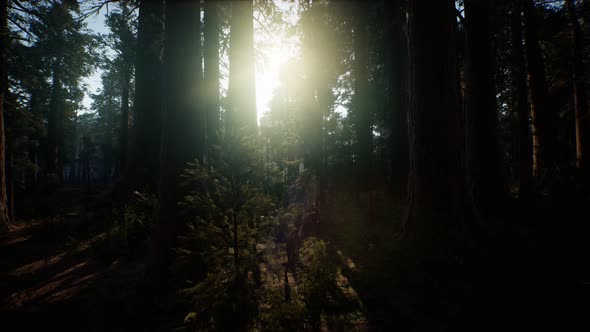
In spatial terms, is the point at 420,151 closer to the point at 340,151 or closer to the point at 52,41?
the point at 340,151

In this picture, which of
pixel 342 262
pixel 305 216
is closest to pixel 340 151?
pixel 305 216

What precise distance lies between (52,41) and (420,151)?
16702 mm

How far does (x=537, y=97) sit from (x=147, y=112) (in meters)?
17.3

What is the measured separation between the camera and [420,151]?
4445mm

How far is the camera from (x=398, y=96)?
10.3 metres

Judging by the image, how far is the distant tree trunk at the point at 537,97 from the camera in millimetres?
9484

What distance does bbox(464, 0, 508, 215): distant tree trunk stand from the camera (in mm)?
6707

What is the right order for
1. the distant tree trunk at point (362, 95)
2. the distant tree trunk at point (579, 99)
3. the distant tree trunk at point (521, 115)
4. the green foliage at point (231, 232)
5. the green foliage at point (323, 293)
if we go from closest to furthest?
1. the green foliage at point (231, 232)
2. the green foliage at point (323, 293)
3. the distant tree trunk at point (521, 115)
4. the distant tree trunk at point (579, 99)
5. the distant tree trunk at point (362, 95)

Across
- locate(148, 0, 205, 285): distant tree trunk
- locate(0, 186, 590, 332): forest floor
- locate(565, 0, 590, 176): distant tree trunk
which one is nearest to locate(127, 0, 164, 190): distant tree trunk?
locate(0, 186, 590, 332): forest floor

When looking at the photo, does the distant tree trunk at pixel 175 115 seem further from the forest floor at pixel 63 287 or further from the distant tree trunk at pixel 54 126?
the distant tree trunk at pixel 54 126

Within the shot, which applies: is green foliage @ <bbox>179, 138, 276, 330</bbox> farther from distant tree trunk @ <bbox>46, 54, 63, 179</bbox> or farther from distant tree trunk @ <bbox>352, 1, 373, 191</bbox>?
distant tree trunk @ <bbox>46, 54, 63, 179</bbox>

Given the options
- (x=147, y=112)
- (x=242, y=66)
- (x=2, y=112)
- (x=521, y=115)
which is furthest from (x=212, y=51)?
(x=521, y=115)

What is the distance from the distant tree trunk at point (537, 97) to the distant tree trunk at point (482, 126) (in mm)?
4594

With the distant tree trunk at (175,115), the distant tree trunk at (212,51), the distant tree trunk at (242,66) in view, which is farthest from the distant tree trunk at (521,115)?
the distant tree trunk at (212,51)
